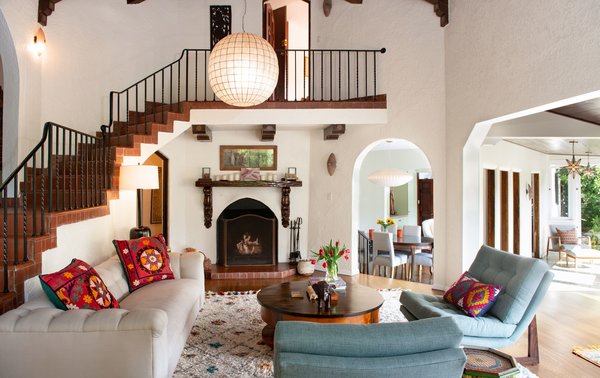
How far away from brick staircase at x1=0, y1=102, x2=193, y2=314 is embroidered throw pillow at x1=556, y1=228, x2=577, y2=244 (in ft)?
27.3

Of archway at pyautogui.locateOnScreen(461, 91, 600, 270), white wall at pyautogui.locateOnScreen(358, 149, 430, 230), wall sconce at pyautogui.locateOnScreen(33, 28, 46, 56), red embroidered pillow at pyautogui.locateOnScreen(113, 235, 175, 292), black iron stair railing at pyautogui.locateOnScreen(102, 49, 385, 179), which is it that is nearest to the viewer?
red embroidered pillow at pyautogui.locateOnScreen(113, 235, 175, 292)

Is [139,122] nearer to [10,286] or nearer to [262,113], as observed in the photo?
[262,113]

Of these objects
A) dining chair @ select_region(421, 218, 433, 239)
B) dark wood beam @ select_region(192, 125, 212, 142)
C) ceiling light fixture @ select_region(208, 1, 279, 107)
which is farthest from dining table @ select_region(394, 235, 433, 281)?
ceiling light fixture @ select_region(208, 1, 279, 107)

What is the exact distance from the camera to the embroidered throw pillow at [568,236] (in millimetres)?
9062

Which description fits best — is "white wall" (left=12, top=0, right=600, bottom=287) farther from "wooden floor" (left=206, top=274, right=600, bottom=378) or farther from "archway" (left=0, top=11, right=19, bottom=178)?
"wooden floor" (left=206, top=274, right=600, bottom=378)

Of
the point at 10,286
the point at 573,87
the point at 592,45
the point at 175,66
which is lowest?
the point at 10,286

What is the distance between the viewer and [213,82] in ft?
11.5

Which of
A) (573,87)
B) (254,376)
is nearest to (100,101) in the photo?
(254,376)

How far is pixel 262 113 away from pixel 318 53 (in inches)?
74.0

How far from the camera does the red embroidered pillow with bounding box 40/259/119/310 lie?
8.77ft

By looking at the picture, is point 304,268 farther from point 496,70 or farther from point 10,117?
point 10,117

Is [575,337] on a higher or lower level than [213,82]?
lower

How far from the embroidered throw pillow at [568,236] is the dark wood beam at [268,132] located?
22.5ft

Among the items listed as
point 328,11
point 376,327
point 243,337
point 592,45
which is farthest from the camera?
point 328,11
